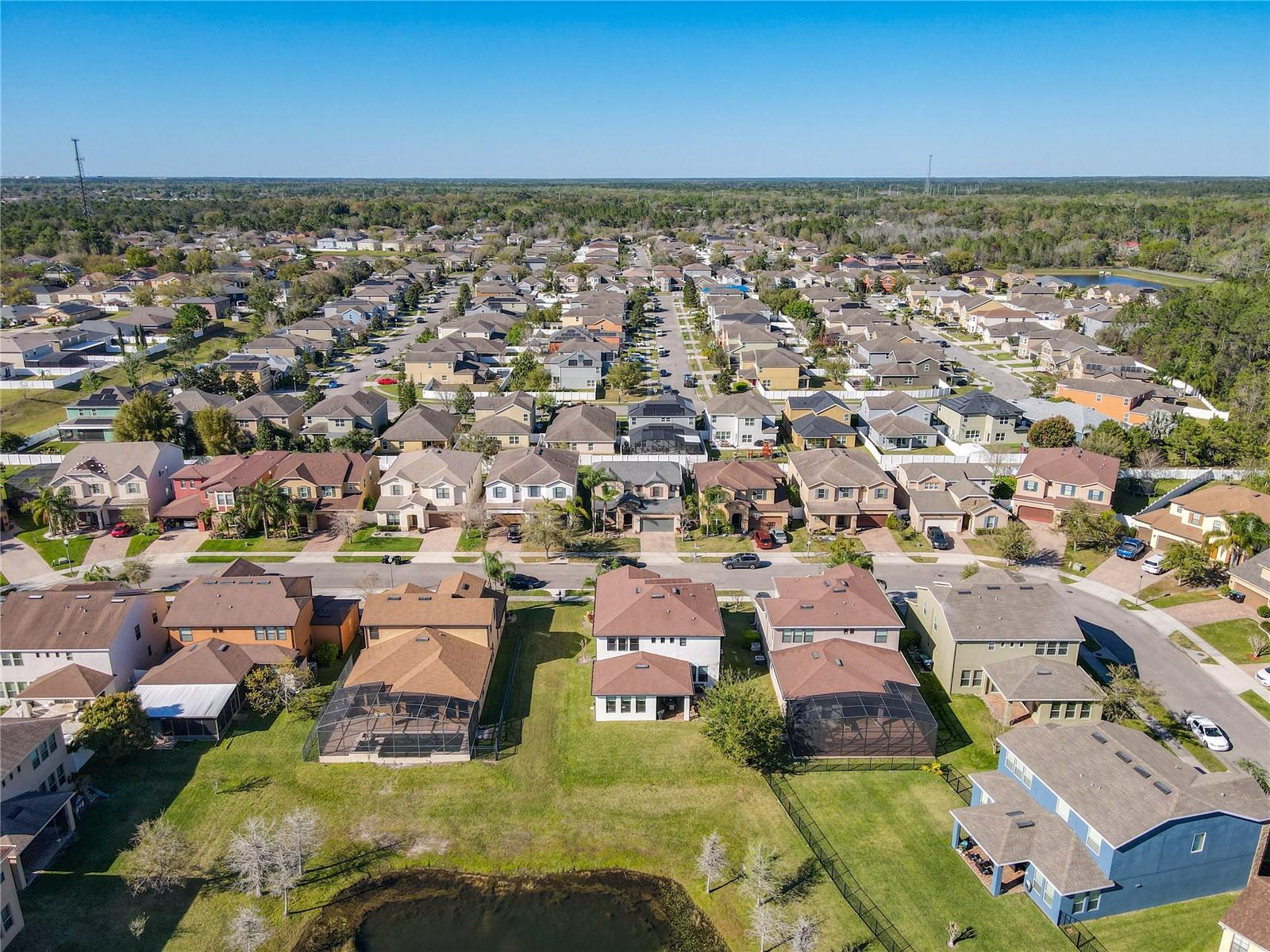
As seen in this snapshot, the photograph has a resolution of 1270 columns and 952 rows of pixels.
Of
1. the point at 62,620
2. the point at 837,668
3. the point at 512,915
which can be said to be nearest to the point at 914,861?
the point at 837,668

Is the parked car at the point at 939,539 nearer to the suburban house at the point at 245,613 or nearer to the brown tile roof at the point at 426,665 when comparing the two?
the brown tile roof at the point at 426,665

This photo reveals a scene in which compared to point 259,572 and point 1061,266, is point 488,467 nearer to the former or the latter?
point 259,572

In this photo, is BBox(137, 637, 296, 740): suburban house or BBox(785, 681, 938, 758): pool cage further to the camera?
BBox(137, 637, 296, 740): suburban house

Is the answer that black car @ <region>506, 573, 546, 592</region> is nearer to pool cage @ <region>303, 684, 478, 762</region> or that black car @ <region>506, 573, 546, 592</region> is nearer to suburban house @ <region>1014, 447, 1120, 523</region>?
pool cage @ <region>303, 684, 478, 762</region>

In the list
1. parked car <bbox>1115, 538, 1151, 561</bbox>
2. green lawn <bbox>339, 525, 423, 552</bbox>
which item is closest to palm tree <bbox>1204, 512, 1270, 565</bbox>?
parked car <bbox>1115, 538, 1151, 561</bbox>

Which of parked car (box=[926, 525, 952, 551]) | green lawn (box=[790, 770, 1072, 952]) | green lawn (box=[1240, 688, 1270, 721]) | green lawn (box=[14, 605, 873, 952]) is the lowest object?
green lawn (box=[14, 605, 873, 952])

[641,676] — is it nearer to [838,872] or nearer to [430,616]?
[430,616]

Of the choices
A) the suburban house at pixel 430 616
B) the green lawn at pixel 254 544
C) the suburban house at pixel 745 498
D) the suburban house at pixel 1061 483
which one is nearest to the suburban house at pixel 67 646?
the suburban house at pixel 430 616
